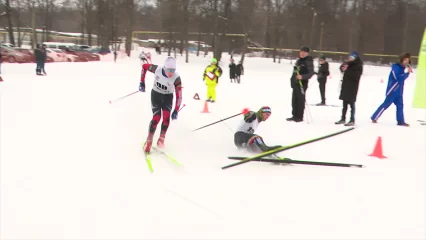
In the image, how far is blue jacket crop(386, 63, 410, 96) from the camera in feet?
27.6

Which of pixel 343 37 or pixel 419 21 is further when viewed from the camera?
pixel 343 37

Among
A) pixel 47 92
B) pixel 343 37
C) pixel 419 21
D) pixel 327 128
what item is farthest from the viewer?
pixel 343 37

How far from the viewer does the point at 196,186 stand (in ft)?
14.9

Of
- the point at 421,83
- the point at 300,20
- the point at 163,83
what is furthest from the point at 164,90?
the point at 300,20

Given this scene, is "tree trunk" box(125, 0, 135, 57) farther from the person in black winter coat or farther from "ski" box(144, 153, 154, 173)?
"ski" box(144, 153, 154, 173)

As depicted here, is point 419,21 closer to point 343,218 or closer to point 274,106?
point 274,106

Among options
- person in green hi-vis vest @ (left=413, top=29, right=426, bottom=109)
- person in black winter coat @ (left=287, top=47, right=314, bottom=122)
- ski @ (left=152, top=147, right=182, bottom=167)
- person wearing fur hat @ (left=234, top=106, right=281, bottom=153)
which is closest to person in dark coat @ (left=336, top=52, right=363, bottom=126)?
person in black winter coat @ (left=287, top=47, right=314, bottom=122)

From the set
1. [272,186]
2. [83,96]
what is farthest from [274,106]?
[272,186]

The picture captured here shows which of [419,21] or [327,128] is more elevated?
[419,21]

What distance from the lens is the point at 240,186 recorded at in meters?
4.57

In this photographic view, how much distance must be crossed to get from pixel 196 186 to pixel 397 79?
241 inches

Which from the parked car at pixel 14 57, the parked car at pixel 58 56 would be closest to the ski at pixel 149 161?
the parked car at pixel 14 57

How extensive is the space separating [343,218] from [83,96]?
1019cm

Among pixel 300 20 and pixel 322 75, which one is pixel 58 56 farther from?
pixel 300 20
